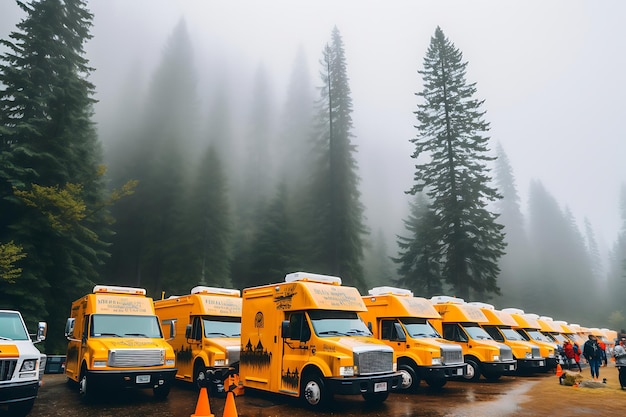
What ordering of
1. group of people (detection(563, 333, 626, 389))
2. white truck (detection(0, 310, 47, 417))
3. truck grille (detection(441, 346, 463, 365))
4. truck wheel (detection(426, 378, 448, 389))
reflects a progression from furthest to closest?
group of people (detection(563, 333, 626, 389))
truck grille (detection(441, 346, 463, 365))
truck wheel (detection(426, 378, 448, 389))
white truck (detection(0, 310, 47, 417))

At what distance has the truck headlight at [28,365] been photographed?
7.91 metres

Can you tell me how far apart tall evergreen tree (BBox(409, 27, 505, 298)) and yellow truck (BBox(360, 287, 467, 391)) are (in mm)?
15126

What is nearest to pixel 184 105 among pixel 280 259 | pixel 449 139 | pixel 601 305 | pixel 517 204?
pixel 280 259

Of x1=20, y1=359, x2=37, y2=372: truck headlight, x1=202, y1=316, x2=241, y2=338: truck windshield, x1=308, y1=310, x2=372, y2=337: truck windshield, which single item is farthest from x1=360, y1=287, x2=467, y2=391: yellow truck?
x1=20, y1=359, x2=37, y2=372: truck headlight

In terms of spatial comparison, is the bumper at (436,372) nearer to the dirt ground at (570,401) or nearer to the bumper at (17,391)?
the dirt ground at (570,401)

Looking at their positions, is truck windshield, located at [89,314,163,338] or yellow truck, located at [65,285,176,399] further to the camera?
truck windshield, located at [89,314,163,338]

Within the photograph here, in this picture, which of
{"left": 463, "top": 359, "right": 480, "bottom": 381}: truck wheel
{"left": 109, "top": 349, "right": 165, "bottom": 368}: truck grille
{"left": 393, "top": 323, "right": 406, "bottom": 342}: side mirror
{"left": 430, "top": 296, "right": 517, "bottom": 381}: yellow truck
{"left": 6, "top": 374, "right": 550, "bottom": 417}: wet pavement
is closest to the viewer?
{"left": 6, "top": 374, "right": 550, "bottom": 417}: wet pavement

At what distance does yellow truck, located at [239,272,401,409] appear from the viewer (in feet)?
29.6

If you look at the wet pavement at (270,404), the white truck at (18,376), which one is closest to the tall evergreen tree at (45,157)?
the wet pavement at (270,404)

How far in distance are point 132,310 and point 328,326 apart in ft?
20.0

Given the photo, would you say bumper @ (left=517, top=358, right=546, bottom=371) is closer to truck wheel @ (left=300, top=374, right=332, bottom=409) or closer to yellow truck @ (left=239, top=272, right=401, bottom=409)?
yellow truck @ (left=239, top=272, right=401, bottom=409)

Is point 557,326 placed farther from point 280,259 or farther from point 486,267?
point 280,259

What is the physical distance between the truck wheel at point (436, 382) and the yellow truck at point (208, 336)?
6.01 meters

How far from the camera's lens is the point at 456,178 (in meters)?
29.8
